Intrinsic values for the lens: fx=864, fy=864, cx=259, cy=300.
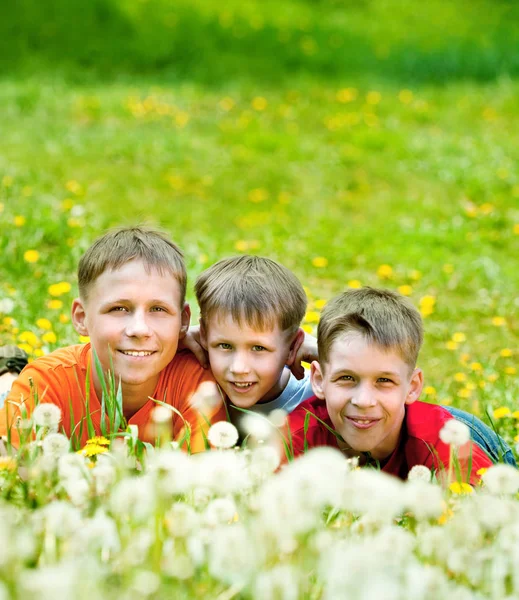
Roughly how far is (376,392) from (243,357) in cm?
52

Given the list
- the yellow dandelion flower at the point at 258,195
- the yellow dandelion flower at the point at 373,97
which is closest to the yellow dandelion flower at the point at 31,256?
the yellow dandelion flower at the point at 258,195

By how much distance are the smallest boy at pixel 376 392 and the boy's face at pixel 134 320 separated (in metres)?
0.54

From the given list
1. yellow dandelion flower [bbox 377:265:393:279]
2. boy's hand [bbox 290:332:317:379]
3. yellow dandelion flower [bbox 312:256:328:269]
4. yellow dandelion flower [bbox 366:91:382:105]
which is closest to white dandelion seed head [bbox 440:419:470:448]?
boy's hand [bbox 290:332:317:379]

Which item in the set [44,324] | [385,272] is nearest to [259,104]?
[385,272]

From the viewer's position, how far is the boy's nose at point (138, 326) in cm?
300

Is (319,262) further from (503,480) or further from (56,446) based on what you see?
(503,480)

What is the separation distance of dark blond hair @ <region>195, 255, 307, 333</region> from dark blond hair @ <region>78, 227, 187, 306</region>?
0.12 metres

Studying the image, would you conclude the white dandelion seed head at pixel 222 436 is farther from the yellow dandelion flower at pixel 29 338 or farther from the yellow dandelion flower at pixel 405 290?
the yellow dandelion flower at pixel 405 290

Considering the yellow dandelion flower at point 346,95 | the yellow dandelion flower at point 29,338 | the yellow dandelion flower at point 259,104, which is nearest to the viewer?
the yellow dandelion flower at point 29,338

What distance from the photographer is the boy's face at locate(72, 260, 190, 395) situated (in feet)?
10.00

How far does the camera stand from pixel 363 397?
281 cm

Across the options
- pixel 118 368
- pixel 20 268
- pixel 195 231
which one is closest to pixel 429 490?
pixel 118 368

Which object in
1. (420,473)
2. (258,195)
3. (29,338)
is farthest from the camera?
(258,195)

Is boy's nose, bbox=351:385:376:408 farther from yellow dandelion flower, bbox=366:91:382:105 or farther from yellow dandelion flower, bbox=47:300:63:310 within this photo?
yellow dandelion flower, bbox=366:91:382:105
